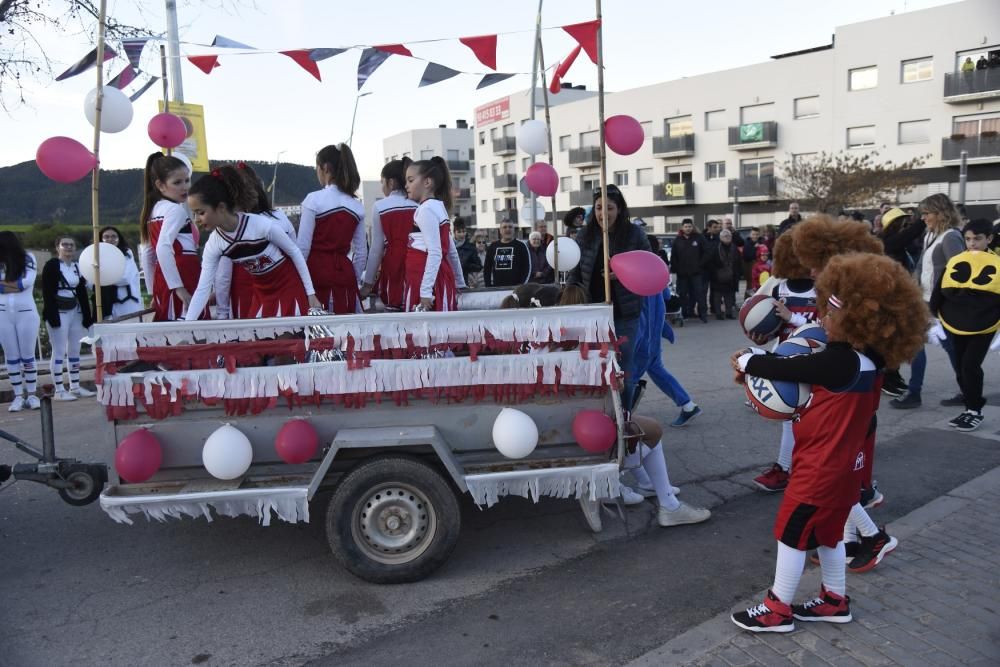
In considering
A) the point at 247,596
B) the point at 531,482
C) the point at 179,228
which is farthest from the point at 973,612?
the point at 179,228

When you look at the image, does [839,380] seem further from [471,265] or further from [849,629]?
[471,265]

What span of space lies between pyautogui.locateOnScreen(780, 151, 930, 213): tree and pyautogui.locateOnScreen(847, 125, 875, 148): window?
61cm

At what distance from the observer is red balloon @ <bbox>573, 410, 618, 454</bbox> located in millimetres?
3750

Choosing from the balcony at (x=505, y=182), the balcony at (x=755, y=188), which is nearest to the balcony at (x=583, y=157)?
the balcony at (x=505, y=182)

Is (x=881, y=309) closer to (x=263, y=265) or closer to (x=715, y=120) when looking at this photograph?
(x=263, y=265)

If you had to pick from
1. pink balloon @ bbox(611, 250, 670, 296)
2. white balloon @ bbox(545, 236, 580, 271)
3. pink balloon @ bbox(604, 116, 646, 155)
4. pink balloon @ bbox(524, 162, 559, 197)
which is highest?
pink balloon @ bbox(604, 116, 646, 155)

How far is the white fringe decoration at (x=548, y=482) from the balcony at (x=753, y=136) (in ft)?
145

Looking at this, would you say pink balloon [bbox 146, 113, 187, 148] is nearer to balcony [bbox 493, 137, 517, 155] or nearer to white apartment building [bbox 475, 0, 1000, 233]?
white apartment building [bbox 475, 0, 1000, 233]

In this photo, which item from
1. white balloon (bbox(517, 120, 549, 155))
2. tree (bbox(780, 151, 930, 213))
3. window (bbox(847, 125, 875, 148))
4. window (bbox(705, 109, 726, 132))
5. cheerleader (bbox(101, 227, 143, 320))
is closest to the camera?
white balloon (bbox(517, 120, 549, 155))

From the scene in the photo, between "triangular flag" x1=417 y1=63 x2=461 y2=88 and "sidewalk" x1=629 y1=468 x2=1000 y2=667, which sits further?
"triangular flag" x1=417 y1=63 x2=461 y2=88

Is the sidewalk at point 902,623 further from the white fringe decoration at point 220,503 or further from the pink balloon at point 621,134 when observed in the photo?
the pink balloon at point 621,134

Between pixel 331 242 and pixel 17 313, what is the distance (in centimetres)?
498

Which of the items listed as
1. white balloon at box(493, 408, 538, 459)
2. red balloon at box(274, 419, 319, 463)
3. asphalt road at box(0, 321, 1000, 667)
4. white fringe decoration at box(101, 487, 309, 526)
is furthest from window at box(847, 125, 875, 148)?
white fringe decoration at box(101, 487, 309, 526)

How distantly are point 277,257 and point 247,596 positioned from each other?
6.25 feet
